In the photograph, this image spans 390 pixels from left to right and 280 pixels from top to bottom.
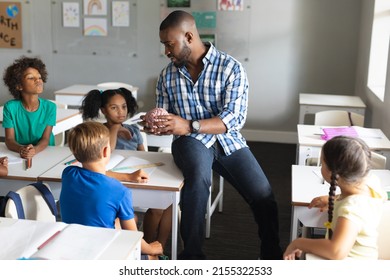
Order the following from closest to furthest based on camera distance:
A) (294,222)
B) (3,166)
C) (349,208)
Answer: (349,208) → (294,222) → (3,166)

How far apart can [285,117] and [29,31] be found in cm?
343

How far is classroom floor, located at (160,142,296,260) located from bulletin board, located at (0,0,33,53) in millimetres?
3537

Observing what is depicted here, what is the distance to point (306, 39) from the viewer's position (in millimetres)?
6020

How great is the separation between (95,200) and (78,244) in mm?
394

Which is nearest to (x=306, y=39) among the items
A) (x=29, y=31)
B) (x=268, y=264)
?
(x=29, y=31)

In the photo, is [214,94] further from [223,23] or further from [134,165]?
[223,23]

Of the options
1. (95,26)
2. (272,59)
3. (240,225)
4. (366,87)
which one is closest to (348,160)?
(240,225)

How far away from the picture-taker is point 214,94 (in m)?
2.81

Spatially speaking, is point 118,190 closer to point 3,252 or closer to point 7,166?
point 3,252

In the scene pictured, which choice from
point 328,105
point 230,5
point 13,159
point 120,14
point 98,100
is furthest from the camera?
point 120,14

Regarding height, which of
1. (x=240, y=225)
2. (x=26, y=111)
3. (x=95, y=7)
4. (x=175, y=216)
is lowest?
(x=240, y=225)

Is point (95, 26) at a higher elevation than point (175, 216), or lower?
higher

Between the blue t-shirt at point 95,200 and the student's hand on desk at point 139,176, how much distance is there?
39 centimetres

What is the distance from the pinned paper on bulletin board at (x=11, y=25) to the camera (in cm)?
646
